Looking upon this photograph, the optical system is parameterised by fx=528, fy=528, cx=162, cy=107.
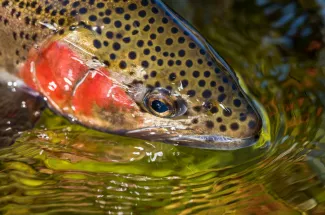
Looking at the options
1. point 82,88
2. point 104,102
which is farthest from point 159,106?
point 82,88

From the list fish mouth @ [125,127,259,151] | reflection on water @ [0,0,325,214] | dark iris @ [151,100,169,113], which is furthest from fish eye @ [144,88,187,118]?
reflection on water @ [0,0,325,214]

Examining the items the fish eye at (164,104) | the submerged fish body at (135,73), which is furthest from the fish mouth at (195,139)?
the fish eye at (164,104)

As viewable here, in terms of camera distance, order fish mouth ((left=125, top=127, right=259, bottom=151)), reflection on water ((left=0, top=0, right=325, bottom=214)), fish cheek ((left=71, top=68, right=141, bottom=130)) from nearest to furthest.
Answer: reflection on water ((left=0, top=0, right=325, bottom=214)), fish mouth ((left=125, top=127, right=259, bottom=151)), fish cheek ((left=71, top=68, right=141, bottom=130))

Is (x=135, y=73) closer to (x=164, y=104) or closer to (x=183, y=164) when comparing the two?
(x=164, y=104)

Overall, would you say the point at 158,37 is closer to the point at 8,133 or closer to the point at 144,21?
the point at 144,21

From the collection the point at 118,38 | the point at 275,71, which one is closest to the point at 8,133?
the point at 118,38

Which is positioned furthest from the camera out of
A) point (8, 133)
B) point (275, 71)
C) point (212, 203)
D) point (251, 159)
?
point (275, 71)

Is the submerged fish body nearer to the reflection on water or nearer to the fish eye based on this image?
the fish eye
